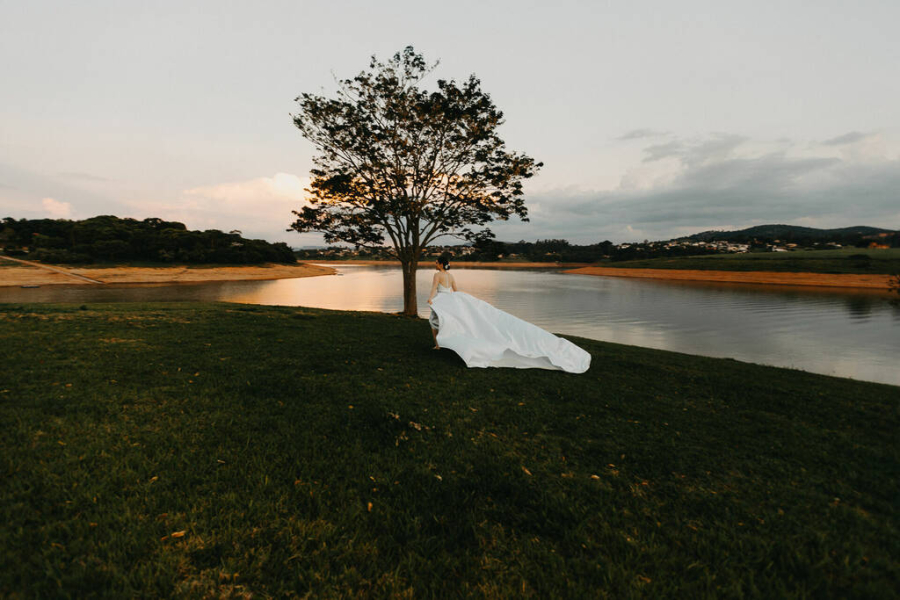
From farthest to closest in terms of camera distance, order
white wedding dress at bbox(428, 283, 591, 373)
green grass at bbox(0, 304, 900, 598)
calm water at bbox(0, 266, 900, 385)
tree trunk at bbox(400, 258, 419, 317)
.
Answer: tree trunk at bbox(400, 258, 419, 317)
calm water at bbox(0, 266, 900, 385)
white wedding dress at bbox(428, 283, 591, 373)
green grass at bbox(0, 304, 900, 598)

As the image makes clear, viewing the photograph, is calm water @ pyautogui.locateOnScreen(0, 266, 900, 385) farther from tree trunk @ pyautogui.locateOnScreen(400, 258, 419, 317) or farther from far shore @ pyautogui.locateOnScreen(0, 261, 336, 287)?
far shore @ pyautogui.locateOnScreen(0, 261, 336, 287)

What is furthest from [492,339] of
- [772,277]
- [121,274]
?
[772,277]

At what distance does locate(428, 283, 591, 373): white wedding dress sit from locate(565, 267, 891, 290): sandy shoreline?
78818 mm

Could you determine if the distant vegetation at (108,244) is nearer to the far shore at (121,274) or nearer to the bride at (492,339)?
the far shore at (121,274)

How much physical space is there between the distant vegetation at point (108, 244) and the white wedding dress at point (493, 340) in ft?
273

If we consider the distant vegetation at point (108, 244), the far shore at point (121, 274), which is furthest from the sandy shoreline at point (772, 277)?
the distant vegetation at point (108, 244)

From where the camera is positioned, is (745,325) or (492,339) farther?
(745,325)

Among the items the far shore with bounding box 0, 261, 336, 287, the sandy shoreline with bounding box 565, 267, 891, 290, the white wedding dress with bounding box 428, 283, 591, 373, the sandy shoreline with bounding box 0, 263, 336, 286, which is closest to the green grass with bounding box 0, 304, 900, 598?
the white wedding dress with bounding box 428, 283, 591, 373

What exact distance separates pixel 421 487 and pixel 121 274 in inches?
3107

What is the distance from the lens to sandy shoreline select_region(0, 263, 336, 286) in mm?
51062

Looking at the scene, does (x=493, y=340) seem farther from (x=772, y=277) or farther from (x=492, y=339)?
(x=772, y=277)

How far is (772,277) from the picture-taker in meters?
73.7

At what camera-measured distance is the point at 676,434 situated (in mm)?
5750

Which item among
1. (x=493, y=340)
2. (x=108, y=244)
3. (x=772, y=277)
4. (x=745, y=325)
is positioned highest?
(x=108, y=244)
